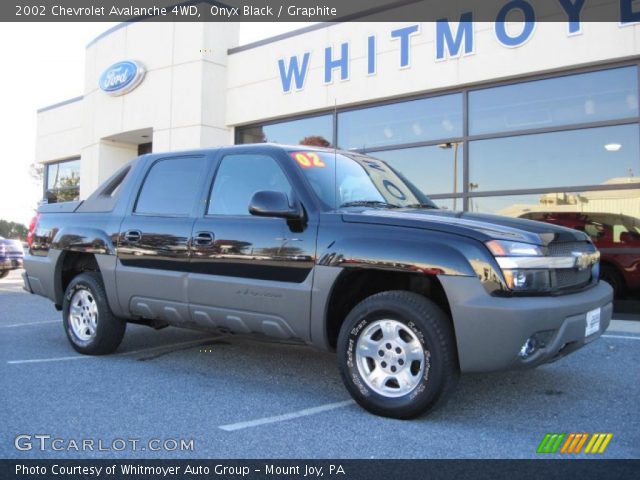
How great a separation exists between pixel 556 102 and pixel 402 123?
282 centimetres

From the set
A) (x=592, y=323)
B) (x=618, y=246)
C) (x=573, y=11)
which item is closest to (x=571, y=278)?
(x=592, y=323)

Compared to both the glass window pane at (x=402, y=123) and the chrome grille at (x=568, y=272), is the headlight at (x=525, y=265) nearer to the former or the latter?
the chrome grille at (x=568, y=272)

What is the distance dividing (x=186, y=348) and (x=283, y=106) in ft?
26.3

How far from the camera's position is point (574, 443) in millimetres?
3338

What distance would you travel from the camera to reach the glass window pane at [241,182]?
4.51 metres

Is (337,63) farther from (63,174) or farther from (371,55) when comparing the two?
(63,174)

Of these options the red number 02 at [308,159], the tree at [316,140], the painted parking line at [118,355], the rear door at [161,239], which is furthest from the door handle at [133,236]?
the tree at [316,140]

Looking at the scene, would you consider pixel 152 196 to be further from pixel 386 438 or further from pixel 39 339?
pixel 386 438

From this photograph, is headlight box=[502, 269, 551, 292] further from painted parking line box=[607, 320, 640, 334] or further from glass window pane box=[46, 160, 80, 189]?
glass window pane box=[46, 160, 80, 189]

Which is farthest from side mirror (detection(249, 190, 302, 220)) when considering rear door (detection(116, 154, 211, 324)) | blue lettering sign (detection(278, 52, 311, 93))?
blue lettering sign (detection(278, 52, 311, 93))

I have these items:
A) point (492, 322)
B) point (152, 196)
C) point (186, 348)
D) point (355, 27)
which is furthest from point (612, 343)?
point (355, 27)

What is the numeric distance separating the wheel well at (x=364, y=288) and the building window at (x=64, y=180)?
17.0m

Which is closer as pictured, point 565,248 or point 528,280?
point 528,280
